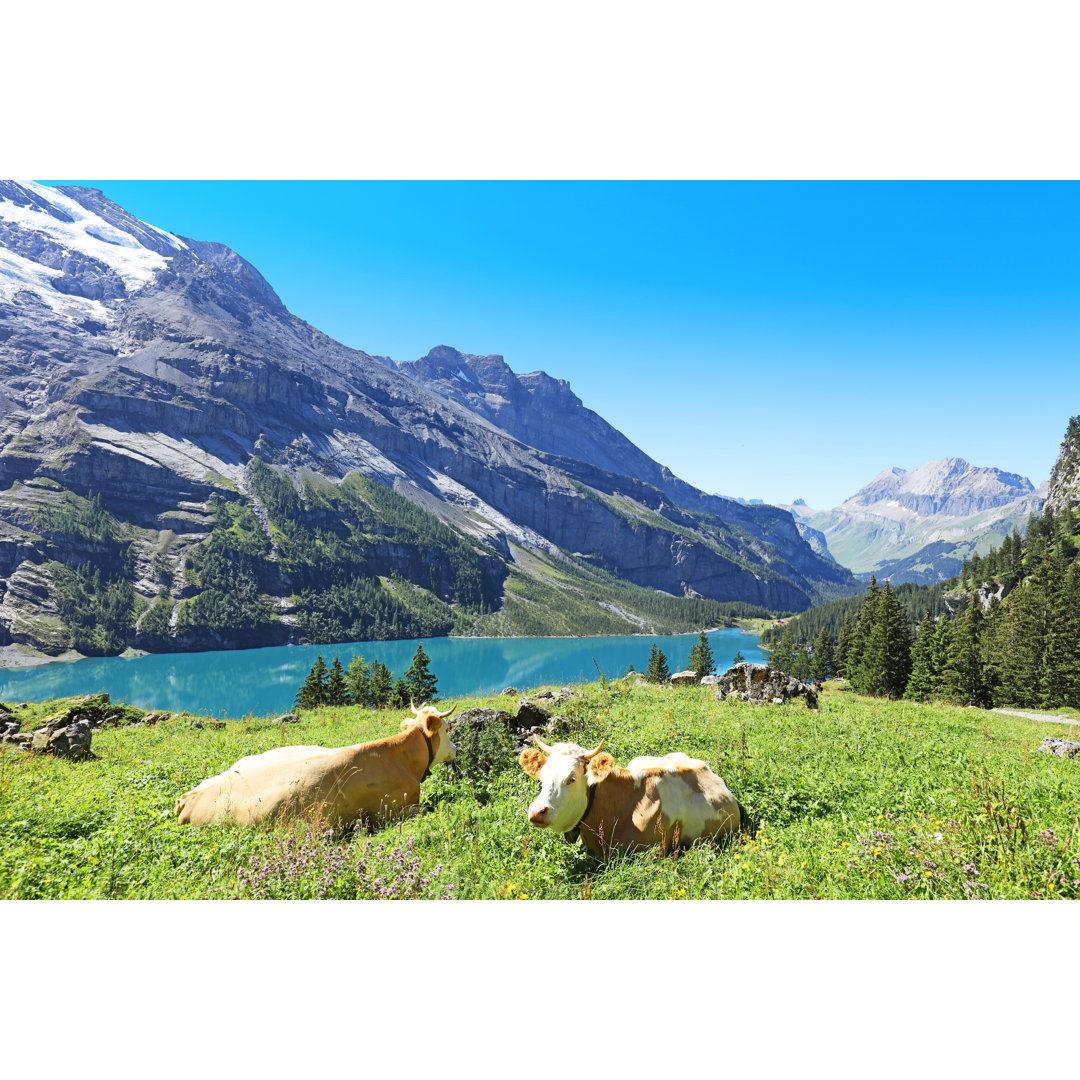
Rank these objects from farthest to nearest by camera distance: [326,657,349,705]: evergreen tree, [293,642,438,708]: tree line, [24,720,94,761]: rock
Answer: [326,657,349,705]: evergreen tree → [293,642,438,708]: tree line → [24,720,94,761]: rock

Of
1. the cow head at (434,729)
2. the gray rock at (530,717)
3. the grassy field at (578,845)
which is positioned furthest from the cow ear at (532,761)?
the gray rock at (530,717)

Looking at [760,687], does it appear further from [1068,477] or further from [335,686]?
[1068,477]

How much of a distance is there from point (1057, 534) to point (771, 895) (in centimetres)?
12953

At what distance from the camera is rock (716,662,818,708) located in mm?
17234

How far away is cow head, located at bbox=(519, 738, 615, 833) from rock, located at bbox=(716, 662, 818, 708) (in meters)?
12.1

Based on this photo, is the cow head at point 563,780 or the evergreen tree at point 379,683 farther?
the evergreen tree at point 379,683

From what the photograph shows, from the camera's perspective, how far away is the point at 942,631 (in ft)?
156

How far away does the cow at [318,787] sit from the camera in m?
7.06

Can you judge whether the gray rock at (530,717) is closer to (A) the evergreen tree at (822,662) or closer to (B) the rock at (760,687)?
(B) the rock at (760,687)

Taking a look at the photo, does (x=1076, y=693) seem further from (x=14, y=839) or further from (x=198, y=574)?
(x=198, y=574)

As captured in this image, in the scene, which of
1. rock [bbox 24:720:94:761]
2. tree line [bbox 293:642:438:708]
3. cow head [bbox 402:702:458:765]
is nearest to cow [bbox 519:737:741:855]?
cow head [bbox 402:702:458:765]

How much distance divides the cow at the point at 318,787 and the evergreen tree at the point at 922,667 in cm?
4932

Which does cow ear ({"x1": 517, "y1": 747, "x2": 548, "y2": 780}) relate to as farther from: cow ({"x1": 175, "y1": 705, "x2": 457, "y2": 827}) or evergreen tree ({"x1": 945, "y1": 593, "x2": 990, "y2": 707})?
evergreen tree ({"x1": 945, "y1": 593, "x2": 990, "y2": 707})

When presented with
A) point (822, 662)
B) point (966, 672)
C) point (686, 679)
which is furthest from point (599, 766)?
point (822, 662)
